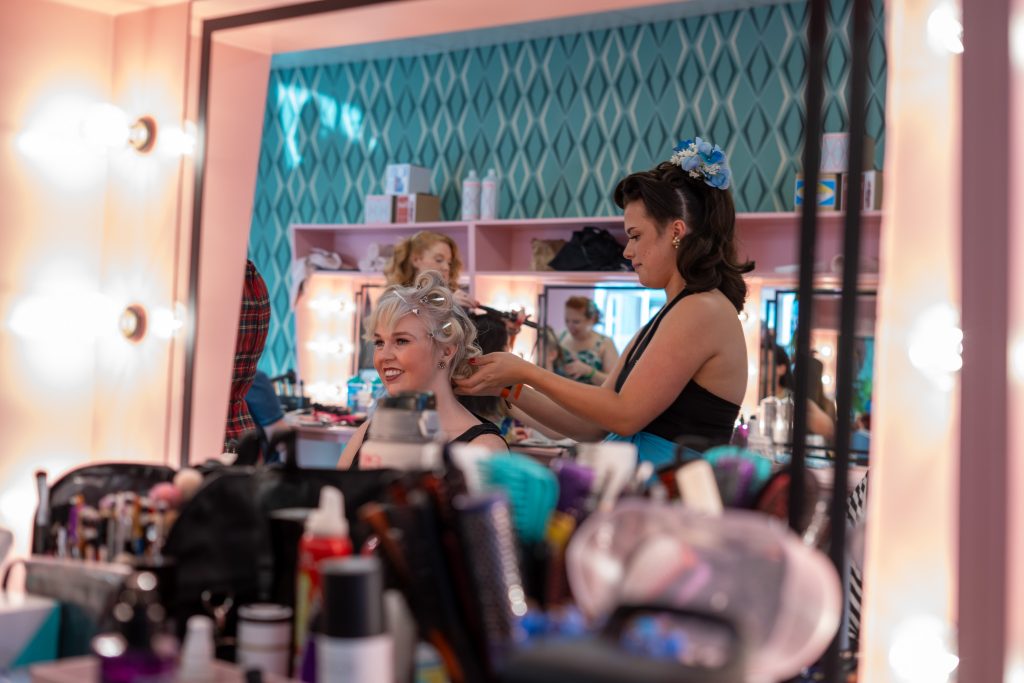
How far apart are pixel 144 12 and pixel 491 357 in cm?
96

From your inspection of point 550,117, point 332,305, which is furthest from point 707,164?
point 332,305

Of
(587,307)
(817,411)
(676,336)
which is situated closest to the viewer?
(817,411)

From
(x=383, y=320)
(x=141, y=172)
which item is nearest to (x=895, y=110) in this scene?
(x=383, y=320)

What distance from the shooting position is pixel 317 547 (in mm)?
1055

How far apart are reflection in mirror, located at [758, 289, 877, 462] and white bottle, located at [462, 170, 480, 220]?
1.64 m

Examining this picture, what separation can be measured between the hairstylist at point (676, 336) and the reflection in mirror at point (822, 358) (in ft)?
0.52

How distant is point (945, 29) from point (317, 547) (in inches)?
37.7

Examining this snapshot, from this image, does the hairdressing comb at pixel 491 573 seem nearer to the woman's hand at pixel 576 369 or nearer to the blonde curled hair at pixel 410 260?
the blonde curled hair at pixel 410 260

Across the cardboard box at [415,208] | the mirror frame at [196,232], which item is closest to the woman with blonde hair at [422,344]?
the mirror frame at [196,232]

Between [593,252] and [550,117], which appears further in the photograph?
[550,117]

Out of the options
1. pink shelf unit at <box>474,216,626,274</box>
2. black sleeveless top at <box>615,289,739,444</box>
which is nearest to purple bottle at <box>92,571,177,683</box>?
black sleeveless top at <box>615,289,739,444</box>

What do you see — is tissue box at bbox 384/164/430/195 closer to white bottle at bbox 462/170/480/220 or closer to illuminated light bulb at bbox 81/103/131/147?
white bottle at bbox 462/170/480/220

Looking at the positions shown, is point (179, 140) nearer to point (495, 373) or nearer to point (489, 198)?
point (495, 373)

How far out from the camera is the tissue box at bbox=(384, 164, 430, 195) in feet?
19.6
